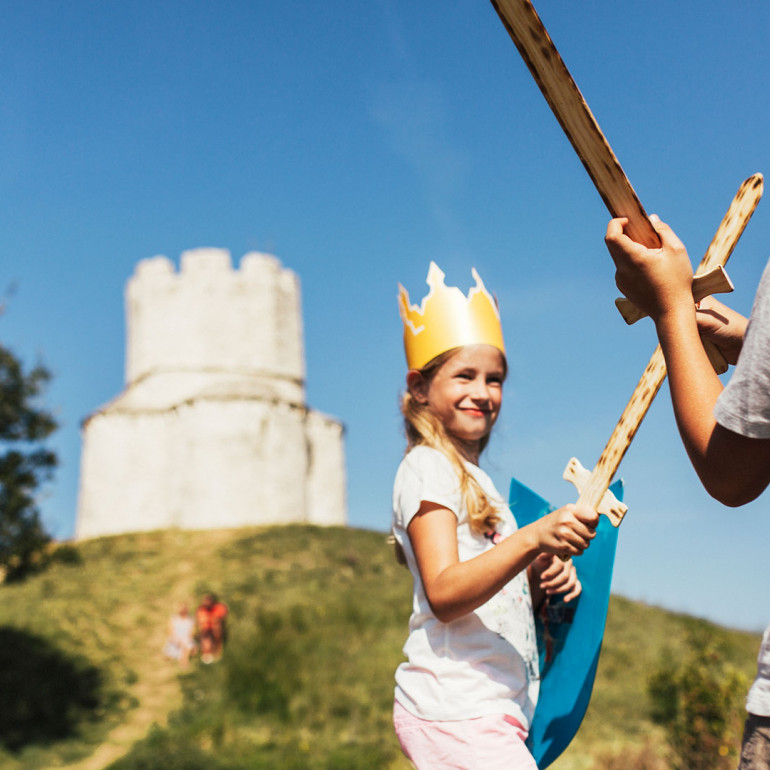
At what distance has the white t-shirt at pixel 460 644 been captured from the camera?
2.20 meters

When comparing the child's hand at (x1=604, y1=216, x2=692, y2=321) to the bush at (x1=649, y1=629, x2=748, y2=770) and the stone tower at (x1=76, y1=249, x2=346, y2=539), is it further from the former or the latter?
the stone tower at (x1=76, y1=249, x2=346, y2=539)

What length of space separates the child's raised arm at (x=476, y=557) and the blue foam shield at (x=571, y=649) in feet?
1.72

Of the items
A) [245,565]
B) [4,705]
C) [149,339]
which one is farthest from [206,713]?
[149,339]

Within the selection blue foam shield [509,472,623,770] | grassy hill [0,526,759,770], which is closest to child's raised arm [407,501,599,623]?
blue foam shield [509,472,623,770]

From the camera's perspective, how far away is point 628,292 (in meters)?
1.66

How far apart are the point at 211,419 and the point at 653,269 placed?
115 ft

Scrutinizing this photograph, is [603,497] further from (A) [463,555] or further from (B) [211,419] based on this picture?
(B) [211,419]

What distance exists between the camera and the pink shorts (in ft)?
6.83

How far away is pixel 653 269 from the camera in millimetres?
1592

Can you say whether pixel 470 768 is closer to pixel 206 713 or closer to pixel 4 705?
pixel 206 713

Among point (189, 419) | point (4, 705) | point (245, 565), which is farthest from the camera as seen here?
point (189, 419)

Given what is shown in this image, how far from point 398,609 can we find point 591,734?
6020 millimetres

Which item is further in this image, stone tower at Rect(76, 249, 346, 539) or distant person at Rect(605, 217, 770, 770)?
stone tower at Rect(76, 249, 346, 539)

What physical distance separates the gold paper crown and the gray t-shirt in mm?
1351
